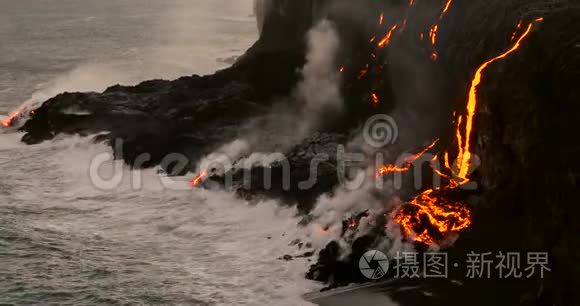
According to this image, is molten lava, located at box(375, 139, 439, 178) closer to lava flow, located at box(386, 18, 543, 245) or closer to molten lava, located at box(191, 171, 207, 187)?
lava flow, located at box(386, 18, 543, 245)

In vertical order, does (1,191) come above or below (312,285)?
above

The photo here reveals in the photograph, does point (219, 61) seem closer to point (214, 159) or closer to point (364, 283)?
point (214, 159)

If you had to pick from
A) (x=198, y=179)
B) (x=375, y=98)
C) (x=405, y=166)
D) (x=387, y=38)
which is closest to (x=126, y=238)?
(x=198, y=179)

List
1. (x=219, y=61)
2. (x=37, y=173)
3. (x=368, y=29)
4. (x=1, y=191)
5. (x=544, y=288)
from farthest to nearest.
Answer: (x=219, y=61), (x=368, y=29), (x=37, y=173), (x=1, y=191), (x=544, y=288)

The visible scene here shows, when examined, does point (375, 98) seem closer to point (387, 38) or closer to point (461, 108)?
point (387, 38)

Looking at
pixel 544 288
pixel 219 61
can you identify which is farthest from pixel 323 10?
pixel 219 61

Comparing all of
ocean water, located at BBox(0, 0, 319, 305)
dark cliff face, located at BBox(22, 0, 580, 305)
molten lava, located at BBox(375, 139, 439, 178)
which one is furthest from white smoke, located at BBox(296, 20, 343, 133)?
ocean water, located at BBox(0, 0, 319, 305)
